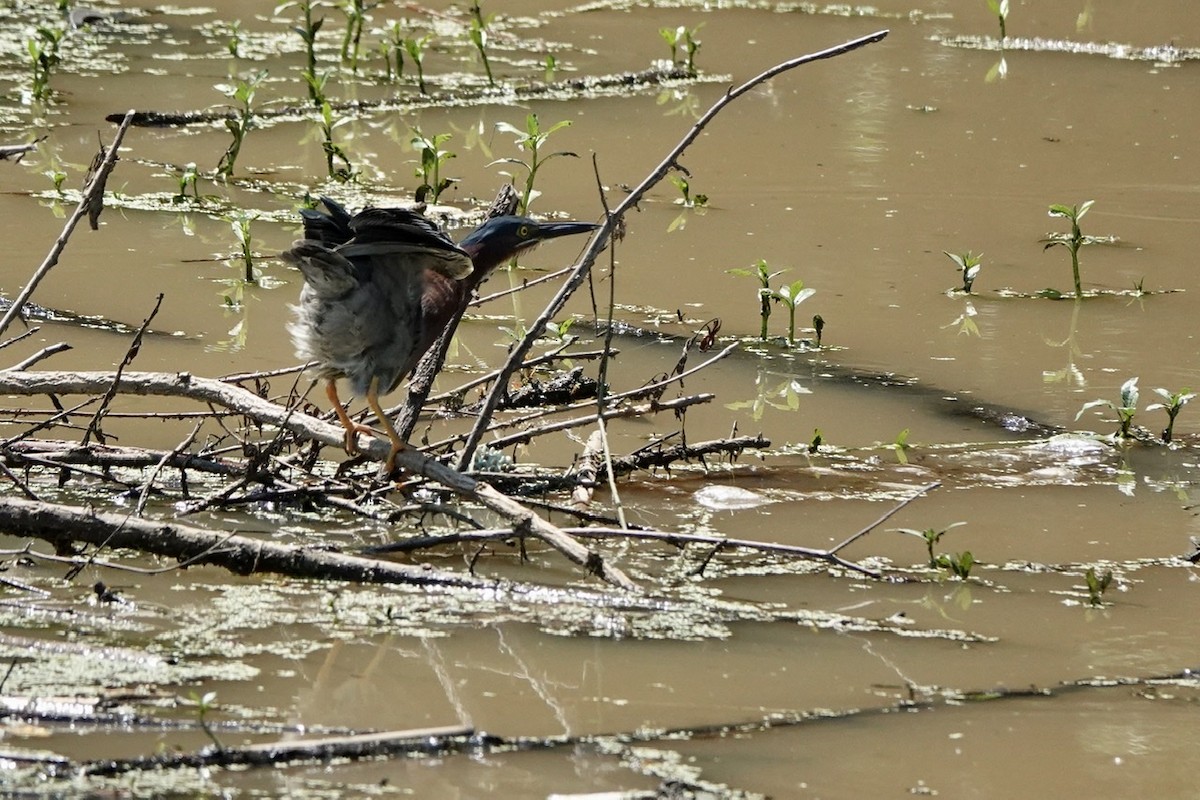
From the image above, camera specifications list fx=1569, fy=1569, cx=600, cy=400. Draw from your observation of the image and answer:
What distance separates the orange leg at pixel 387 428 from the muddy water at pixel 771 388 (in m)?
0.20

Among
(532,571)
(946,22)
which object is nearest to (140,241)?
(532,571)

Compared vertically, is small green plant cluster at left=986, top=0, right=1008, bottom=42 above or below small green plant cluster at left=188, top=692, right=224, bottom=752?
above

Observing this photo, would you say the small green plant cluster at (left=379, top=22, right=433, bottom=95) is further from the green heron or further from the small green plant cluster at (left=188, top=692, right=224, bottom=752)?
the small green plant cluster at (left=188, top=692, right=224, bottom=752)

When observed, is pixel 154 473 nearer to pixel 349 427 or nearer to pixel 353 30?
pixel 349 427

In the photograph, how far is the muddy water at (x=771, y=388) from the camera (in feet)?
9.44

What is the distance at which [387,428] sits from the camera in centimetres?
397

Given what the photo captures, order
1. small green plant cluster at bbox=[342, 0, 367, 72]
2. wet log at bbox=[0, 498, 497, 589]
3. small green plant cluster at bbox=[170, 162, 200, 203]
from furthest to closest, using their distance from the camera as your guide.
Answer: small green plant cluster at bbox=[342, 0, 367, 72] → small green plant cluster at bbox=[170, 162, 200, 203] → wet log at bbox=[0, 498, 497, 589]

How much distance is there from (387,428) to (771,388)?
1.61 m

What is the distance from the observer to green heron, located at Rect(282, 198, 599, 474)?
4.01 metres

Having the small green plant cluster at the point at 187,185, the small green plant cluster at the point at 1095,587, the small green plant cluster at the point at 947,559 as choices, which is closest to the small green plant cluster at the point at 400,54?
the small green plant cluster at the point at 187,185

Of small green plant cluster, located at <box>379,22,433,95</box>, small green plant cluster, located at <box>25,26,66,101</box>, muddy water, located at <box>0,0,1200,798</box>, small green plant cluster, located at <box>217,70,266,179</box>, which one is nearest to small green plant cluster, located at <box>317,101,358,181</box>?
muddy water, located at <box>0,0,1200,798</box>

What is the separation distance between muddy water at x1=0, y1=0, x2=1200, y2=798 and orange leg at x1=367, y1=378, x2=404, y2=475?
20cm

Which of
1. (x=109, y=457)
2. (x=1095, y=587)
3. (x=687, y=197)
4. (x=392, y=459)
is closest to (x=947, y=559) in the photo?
(x=1095, y=587)

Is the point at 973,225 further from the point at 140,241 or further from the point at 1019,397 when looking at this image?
the point at 140,241
